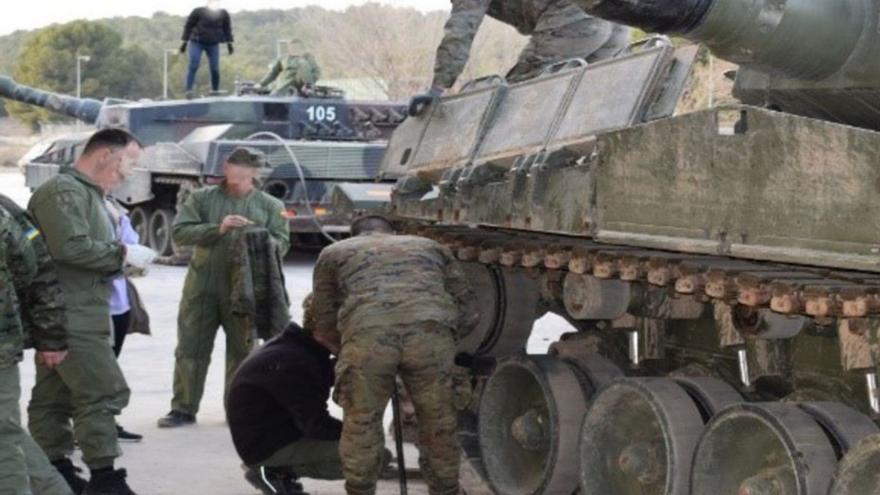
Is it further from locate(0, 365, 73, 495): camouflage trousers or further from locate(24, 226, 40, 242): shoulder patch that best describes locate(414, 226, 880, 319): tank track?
locate(0, 365, 73, 495): camouflage trousers

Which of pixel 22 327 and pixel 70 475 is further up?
pixel 22 327

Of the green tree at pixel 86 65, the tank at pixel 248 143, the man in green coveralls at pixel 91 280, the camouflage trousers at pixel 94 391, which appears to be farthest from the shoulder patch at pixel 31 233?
the green tree at pixel 86 65

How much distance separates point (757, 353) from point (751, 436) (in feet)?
2.52

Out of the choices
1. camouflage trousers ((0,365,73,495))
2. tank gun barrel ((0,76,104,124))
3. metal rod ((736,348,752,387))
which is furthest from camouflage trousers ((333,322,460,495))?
Answer: tank gun barrel ((0,76,104,124))

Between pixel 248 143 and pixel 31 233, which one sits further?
pixel 248 143

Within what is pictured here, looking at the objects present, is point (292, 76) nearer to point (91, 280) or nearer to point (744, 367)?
point (91, 280)

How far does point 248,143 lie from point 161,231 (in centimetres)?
232

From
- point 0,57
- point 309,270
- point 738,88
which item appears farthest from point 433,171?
point 0,57

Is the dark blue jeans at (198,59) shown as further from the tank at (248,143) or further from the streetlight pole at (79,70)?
the streetlight pole at (79,70)

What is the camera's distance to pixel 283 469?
29.6 ft

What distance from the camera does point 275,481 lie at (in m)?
9.07

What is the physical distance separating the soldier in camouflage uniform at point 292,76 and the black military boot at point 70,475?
590 inches

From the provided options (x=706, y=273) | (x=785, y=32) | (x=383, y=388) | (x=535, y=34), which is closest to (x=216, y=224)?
(x=535, y=34)

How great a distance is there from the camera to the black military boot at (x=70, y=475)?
912cm
